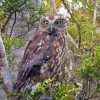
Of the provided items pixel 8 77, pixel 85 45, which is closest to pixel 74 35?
pixel 85 45

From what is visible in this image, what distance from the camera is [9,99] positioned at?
1960 millimetres

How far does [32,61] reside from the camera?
9.01 ft

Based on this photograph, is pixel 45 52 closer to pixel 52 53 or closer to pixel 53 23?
pixel 52 53

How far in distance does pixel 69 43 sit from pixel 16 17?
52.6 inches

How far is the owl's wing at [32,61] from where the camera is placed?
8.41 ft

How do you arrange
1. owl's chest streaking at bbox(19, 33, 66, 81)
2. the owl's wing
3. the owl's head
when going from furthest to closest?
the owl's head, owl's chest streaking at bbox(19, 33, 66, 81), the owl's wing

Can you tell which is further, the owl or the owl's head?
the owl's head

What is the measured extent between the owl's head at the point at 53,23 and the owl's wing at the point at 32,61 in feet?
0.72

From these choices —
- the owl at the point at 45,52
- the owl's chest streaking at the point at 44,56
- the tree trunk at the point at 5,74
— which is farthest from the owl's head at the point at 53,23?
the tree trunk at the point at 5,74

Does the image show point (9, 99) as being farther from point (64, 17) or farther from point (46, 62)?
point (64, 17)

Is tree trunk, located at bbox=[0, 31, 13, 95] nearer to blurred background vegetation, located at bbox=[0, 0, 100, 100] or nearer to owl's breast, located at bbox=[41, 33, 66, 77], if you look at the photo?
blurred background vegetation, located at bbox=[0, 0, 100, 100]

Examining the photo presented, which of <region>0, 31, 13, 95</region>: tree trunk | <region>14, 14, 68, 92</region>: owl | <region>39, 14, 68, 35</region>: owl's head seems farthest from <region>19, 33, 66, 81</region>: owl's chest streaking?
<region>0, 31, 13, 95</region>: tree trunk

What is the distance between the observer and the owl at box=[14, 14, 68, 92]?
264cm

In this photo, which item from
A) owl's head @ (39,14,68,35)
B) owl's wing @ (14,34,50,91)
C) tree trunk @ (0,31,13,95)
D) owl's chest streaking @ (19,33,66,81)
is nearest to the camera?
tree trunk @ (0,31,13,95)
